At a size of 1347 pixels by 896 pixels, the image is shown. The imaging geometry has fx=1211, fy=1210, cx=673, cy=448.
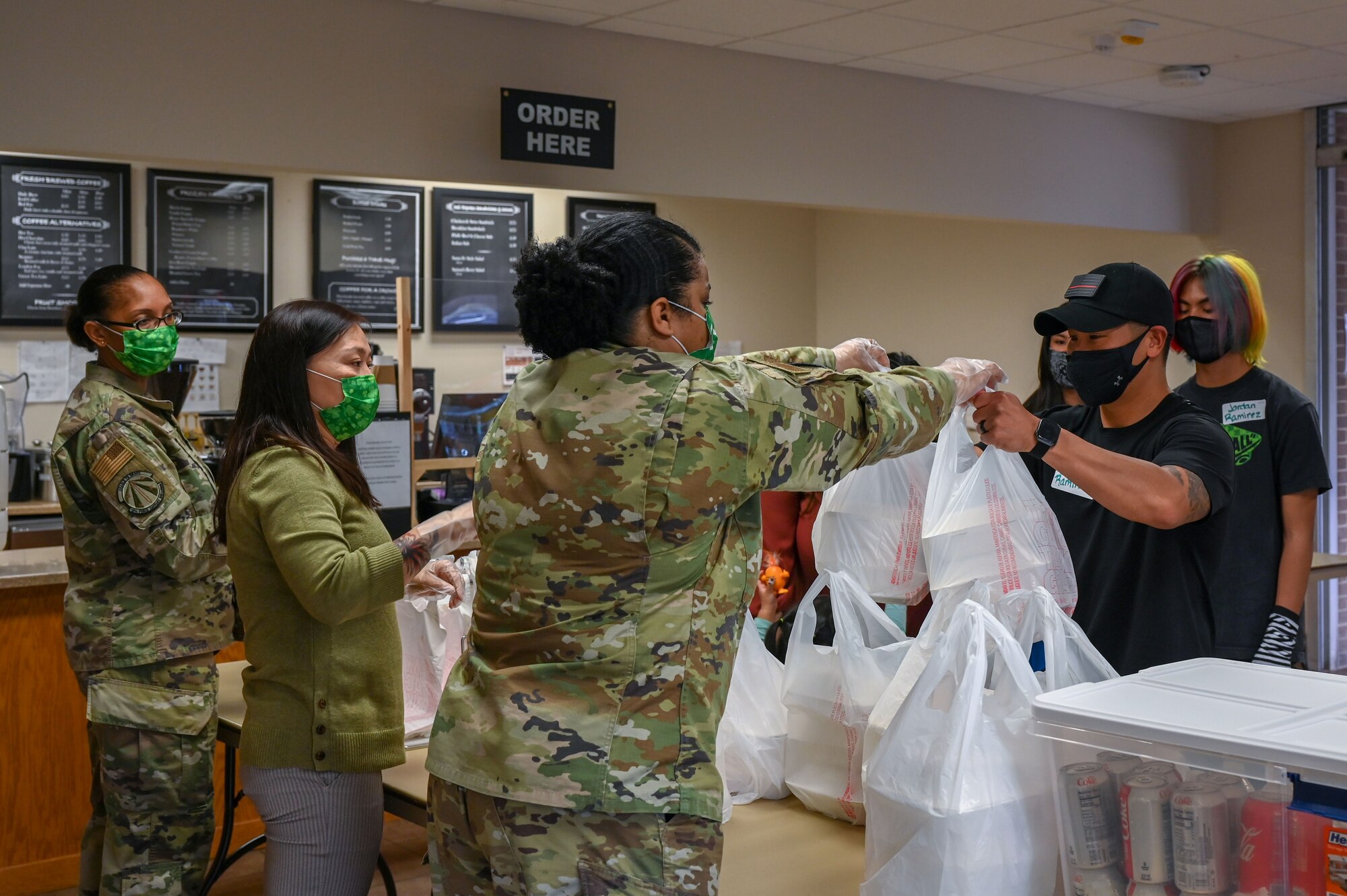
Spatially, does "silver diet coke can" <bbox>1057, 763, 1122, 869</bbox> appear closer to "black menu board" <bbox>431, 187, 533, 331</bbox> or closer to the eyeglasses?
the eyeglasses

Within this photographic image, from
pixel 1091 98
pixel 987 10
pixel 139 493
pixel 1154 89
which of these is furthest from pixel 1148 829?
pixel 1091 98

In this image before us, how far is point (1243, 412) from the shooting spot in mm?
2973

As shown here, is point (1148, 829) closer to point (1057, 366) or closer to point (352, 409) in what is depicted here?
point (352, 409)

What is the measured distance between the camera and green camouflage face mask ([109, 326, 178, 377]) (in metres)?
2.78

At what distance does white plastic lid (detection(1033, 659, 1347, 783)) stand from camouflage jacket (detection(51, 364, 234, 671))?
5.96ft

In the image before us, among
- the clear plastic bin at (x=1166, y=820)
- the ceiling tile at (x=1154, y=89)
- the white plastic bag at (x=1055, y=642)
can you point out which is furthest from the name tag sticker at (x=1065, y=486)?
the ceiling tile at (x=1154, y=89)

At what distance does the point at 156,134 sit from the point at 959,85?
3360 millimetres

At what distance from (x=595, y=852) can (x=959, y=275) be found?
6.35 meters

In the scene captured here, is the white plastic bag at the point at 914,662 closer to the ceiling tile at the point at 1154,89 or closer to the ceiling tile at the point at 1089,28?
the ceiling tile at the point at 1089,28

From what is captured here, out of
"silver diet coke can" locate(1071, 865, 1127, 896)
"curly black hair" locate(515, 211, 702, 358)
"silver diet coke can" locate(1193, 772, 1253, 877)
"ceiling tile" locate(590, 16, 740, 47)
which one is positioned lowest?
"silver diet coke can" locate(1071, 865, 1127, 896)

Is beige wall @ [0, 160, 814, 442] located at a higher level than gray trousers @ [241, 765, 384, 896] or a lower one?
higher

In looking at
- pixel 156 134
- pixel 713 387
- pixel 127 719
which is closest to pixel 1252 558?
pixel 713 387

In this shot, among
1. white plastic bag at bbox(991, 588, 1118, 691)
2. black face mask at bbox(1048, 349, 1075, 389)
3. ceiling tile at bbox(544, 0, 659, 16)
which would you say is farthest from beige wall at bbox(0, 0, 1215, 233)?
white plastic bag at bbox(991, 588, 1118, 691)

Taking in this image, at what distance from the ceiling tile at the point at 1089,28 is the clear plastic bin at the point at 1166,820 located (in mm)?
3384
